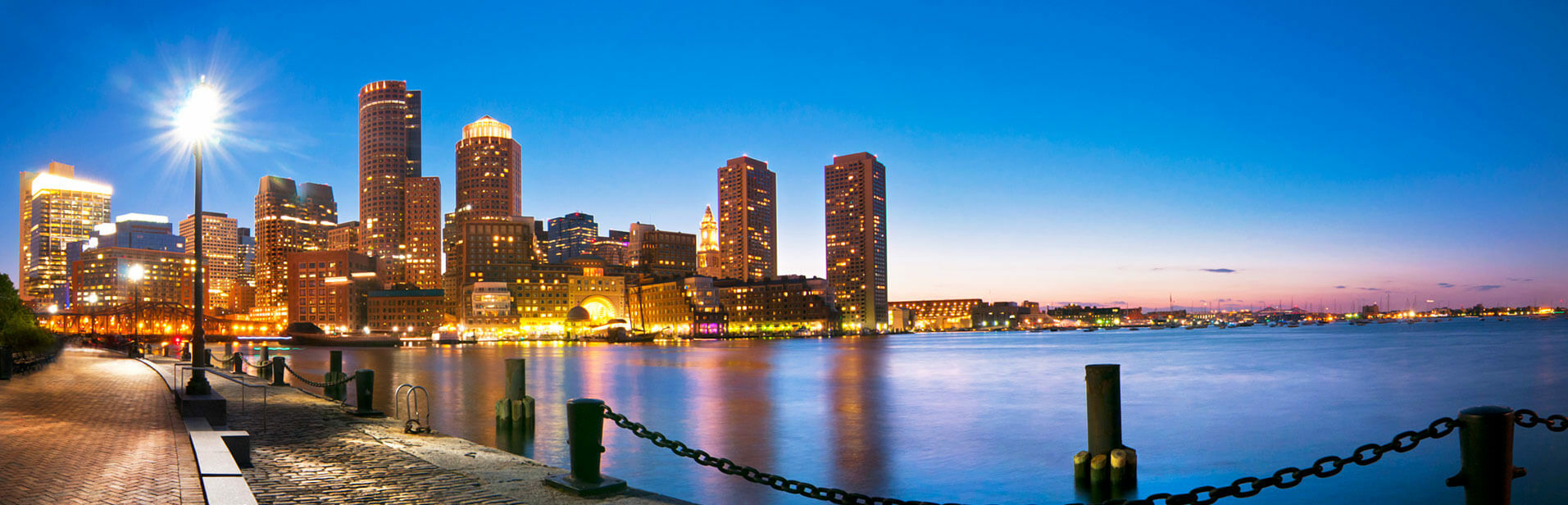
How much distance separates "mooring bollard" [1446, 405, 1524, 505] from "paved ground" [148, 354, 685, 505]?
7.29 m

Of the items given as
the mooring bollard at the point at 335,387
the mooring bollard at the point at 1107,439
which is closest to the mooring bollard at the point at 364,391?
the mooring bollard at the point at 335,387

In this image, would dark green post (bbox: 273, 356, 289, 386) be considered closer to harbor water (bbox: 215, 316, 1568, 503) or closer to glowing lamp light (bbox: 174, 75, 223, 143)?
harbor water (bbox: 215, 316, 1568, 503)

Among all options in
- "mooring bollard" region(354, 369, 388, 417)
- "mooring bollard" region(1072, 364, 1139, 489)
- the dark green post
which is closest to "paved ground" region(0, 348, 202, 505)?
"mooring bollard" region(354, 369, 388, 417)

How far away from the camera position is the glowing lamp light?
20.4 metres

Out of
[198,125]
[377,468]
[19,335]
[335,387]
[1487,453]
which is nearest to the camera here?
[1487,453]

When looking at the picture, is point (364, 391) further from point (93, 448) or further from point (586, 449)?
point (586, 449)

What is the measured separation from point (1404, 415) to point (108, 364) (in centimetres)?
5626

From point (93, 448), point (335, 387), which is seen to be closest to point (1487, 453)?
point (93, 448)

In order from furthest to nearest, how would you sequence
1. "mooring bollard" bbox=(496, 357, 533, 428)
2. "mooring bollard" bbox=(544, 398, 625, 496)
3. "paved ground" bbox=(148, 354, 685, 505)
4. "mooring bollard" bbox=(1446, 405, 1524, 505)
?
1. "mooring bollard" bbox=(496, 357, 533, 428)
2. "paved ground" bbox=(148, 354, 685, 505)
3. "mooring bollard" bbox=(544, 398, 625, 496)
4. "mooring bollard" bbox=(1446, 405, 1524, 505)

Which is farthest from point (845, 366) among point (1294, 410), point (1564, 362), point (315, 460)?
point (315, 460)

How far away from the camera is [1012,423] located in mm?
32531

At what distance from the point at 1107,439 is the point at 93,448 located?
56.4ft

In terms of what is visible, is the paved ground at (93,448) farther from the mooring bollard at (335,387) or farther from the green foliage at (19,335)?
the green foliage at (19,335)

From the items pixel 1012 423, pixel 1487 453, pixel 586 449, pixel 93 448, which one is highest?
pixel 1487 453
